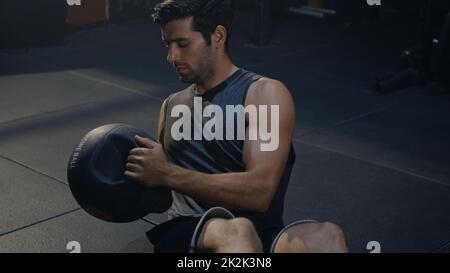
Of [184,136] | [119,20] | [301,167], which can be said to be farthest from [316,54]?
[184,136]

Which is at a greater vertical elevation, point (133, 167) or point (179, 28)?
point (179, 28)

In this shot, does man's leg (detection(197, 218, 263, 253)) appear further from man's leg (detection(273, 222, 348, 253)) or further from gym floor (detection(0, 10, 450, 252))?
gym floor (detection(0, 10, 450, 252))

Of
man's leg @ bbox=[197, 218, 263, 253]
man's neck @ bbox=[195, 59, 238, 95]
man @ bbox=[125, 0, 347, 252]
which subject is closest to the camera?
man's leg @ bbox=[197, 218, 263, 253]

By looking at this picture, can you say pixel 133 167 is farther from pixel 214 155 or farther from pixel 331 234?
pixel 331 234

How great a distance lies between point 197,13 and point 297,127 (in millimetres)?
3480

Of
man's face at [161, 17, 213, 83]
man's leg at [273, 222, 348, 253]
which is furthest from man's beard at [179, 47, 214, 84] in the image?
man's leg at [273, 222, 348, 253]

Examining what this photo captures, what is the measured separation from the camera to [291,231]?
2.84 m

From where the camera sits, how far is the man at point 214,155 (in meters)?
2.94

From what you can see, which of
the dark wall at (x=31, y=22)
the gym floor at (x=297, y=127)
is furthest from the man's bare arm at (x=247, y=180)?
the dark wall at (x=31, y=22)

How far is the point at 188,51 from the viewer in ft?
10.1

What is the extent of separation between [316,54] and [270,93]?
6188 mm

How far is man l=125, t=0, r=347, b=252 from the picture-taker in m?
2.94

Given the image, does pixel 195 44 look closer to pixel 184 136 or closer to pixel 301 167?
pixel 184 136
